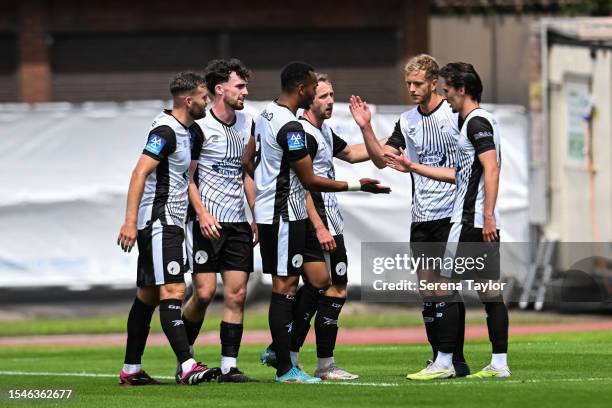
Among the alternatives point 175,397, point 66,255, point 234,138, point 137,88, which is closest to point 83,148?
point 66,255

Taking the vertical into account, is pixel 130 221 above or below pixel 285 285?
above

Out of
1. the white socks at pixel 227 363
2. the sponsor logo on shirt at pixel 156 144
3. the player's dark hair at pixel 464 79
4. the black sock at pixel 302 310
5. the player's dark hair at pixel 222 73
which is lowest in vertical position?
the white socks at pixel 227 363

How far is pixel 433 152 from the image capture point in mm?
12422

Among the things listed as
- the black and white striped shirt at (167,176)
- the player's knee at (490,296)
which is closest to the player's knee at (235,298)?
the black and white striped shirt at (167,176)

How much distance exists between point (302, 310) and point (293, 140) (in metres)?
1.57

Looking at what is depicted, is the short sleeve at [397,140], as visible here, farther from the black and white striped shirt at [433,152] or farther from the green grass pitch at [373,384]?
the green grass pitch at [373,384]

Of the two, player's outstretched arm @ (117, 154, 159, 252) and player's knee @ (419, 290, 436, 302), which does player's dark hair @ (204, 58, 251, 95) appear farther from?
player's knee @ (419, 290, 436, 302)

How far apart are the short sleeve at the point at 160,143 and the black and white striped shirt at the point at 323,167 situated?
3.45 feet

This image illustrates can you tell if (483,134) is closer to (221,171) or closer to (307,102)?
(307,102)

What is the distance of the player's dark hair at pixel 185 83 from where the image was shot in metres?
12.2

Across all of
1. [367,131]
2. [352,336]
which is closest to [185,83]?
[367,131]

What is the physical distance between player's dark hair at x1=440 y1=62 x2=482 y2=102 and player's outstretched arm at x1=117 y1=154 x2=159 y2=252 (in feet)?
7.69

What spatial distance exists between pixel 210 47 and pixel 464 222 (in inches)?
741

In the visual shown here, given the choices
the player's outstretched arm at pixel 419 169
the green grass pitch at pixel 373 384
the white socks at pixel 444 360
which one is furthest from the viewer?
the player's outstretched arm at pixel 419 169
